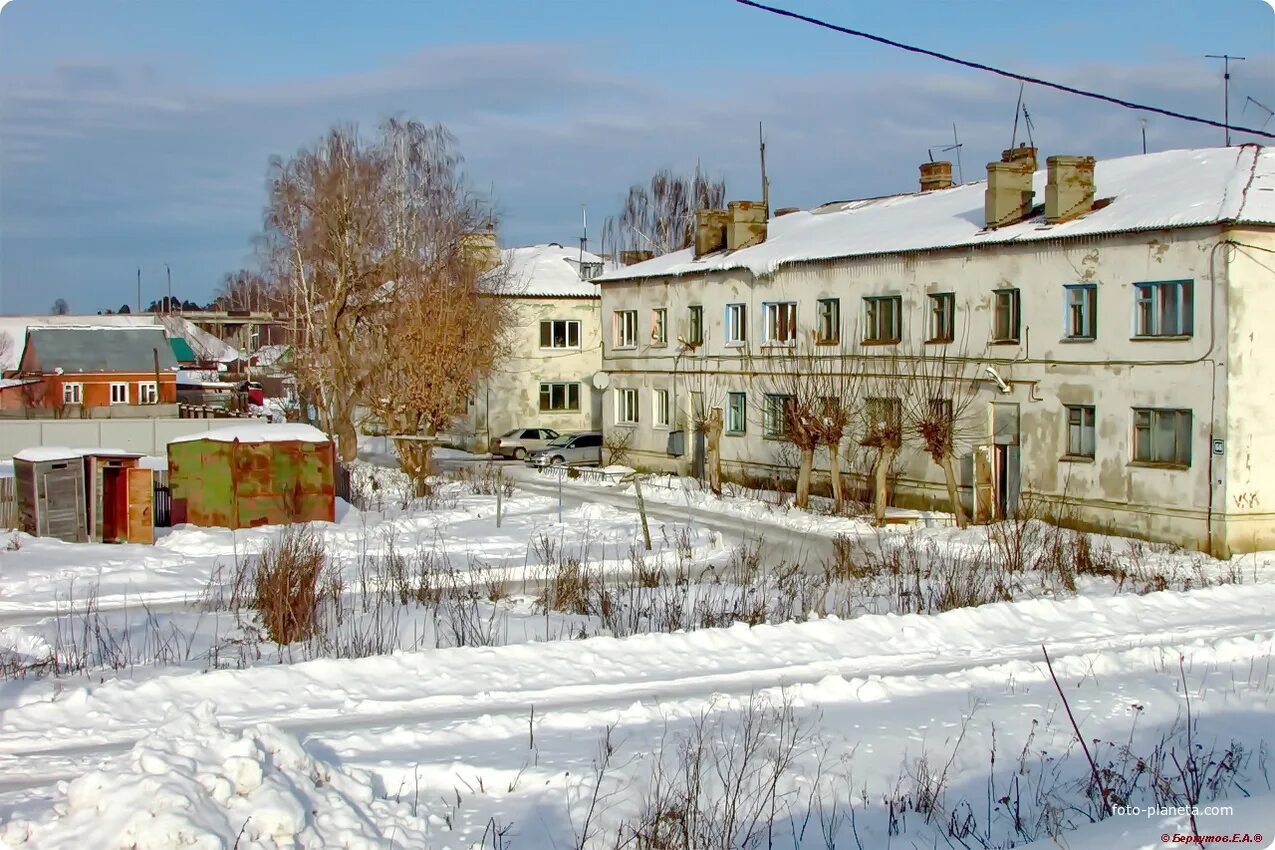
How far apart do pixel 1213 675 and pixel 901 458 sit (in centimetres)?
2120

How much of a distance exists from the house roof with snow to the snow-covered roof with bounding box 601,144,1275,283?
31.8 m

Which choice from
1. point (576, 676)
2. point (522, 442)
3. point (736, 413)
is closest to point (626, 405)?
point (522, 442)

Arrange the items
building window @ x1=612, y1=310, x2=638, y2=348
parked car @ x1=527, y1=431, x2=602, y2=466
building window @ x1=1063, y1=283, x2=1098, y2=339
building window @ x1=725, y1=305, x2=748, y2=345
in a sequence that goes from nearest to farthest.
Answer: building window @ x1=1063, y1=283, x2=1098, y2=339 → building window @ x1=725, y1=305, x2=748, y2=345 → building window @ x1=612, y1=310, x2=638, y2=348 → parked car @ x1=527, y1=431, x2=602, y2=466

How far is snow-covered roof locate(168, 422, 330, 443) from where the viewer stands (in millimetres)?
24094

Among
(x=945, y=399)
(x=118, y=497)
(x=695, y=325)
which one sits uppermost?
(x=695, y=325)

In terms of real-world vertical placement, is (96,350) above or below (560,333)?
below

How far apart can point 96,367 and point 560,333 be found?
27300mm

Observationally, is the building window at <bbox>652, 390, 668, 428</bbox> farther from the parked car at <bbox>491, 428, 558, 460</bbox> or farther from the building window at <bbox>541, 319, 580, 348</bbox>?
the building window at <bbox>541, 319, 580, 348</bbox>

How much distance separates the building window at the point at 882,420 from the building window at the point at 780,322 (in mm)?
4542

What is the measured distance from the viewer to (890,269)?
32.6 meters

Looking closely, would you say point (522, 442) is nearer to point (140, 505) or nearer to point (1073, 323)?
point (1073, 323)

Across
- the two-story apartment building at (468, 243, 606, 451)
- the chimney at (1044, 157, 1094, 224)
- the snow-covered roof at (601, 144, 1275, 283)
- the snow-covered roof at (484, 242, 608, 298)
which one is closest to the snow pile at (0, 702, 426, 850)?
the snow-covered roof at (601, 144, 1275, 283)

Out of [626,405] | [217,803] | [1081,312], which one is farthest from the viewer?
[626,405]

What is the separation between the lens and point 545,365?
50.6 meters
